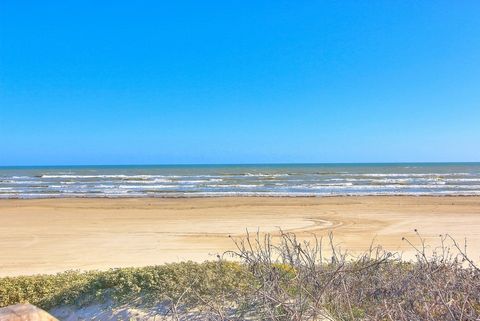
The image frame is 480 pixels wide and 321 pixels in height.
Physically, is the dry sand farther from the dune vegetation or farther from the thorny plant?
the thorny plant

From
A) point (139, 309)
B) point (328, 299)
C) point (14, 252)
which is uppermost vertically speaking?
point (328, 299)

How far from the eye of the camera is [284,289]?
401 centimetres

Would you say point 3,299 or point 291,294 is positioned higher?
point 291,294

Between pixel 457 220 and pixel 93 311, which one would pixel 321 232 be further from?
pixel 93 311

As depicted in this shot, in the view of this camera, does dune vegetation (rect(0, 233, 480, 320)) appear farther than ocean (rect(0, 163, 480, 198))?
No

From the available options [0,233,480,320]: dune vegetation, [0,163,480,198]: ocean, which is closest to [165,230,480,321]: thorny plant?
[0,233,480,320]: dune vegetation

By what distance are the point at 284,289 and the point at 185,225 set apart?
11.9 meters

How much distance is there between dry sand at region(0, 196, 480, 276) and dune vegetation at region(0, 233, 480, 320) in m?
4.32

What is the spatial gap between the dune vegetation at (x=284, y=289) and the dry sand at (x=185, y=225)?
432 centimetres

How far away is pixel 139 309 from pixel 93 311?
2.15ft

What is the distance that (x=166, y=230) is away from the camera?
1463 centimetres

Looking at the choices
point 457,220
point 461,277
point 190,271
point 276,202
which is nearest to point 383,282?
point 461,277

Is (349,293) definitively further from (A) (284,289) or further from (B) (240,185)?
(B) (240,185)

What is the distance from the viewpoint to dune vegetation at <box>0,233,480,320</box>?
3404 mm
